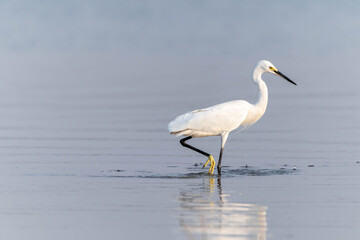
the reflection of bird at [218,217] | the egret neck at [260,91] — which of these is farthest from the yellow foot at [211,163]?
the reflection of bird at [218,217]

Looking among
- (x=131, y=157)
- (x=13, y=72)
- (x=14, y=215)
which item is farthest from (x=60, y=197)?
(x=13, y=72)

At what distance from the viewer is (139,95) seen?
23875mm

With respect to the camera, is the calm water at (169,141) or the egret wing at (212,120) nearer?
the calm water at (169,141)

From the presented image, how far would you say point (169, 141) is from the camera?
17.0m

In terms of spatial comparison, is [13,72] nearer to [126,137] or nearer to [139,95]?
[139,95]

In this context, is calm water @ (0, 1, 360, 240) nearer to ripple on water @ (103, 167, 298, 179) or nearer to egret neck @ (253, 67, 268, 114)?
ripple on water @ (103, 167, 298, 179)

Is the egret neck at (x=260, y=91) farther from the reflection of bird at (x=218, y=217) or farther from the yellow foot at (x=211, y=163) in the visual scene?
the reflection of bird at (x=218, y=217)

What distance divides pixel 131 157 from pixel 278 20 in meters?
25.9

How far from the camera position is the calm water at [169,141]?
1002cm

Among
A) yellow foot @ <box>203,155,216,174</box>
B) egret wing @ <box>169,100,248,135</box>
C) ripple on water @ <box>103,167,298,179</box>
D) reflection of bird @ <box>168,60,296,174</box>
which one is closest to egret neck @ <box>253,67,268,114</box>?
reflection of bird @ <box>168,60,296,174</box>

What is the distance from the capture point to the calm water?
10.0 meters

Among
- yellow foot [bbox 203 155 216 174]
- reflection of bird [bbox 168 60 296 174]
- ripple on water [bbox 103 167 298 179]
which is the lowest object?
ripple on water [bbox 103 167 298 179]

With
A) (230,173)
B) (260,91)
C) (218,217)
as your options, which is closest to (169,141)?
(260,91)

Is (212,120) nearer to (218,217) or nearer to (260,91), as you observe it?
(260,91)
